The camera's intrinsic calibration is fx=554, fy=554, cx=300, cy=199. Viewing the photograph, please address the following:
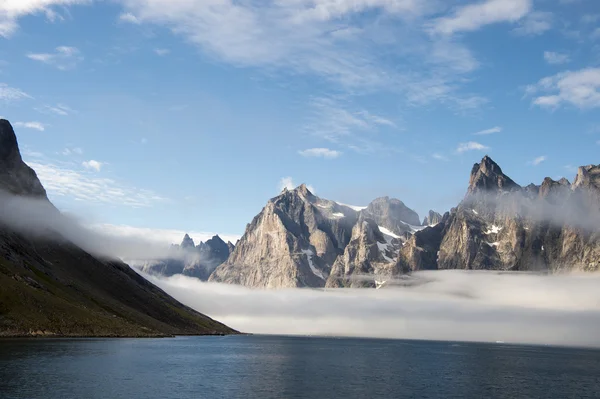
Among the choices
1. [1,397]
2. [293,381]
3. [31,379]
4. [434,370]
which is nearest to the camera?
[1,397]

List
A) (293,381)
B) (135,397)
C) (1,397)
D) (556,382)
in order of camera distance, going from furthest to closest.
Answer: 1. (556,382)
2. (293,381)
3. (135,397)
4. (1,397)

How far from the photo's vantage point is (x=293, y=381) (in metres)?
143

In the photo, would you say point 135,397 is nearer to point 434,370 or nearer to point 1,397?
point 1,397

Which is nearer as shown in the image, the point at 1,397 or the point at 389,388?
the point at 1,397

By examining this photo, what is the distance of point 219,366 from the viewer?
181 m

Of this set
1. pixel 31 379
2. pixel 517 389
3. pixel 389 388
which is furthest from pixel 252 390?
pixel 517 389

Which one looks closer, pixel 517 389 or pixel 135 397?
pixel 135 397

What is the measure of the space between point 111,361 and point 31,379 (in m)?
50.6

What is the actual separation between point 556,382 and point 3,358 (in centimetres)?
15646

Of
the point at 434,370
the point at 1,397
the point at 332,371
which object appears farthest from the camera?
the point at 434,370

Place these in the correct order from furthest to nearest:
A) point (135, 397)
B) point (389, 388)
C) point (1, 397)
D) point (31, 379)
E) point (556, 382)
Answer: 1. point (556, 382)
2. point (389, 388)
3. point (31, 379)
4. point (135, 397)
5. point (1, 397)

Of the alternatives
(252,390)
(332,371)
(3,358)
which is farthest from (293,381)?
(3,358)

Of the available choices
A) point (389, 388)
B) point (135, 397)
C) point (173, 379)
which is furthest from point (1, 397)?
point (389, 388)

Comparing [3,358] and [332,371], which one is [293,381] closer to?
[332,371]
